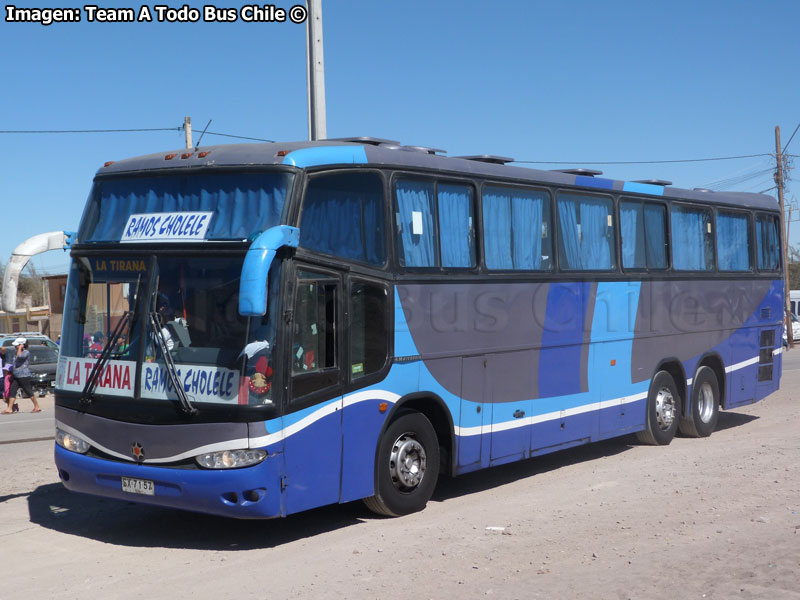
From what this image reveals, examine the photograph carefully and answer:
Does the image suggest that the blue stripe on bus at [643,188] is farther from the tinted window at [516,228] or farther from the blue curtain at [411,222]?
the blue curtain at [411,222]

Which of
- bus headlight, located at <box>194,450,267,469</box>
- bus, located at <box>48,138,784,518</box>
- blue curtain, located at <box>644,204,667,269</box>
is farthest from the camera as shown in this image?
blue curtain, located at <box>644,204,667,269</box>

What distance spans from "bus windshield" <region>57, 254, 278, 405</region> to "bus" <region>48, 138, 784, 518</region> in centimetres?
2

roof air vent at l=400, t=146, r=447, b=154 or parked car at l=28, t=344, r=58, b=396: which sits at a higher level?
roof air vent at l=400, t=146, r=447, b=154

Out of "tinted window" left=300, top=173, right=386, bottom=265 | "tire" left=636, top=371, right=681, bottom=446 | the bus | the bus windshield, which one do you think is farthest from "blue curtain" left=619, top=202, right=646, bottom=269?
the bus windshield

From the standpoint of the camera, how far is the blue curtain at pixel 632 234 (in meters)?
13.3

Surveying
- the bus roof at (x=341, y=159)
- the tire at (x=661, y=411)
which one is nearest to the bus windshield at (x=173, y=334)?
the bus roof at (x=341, y=159)

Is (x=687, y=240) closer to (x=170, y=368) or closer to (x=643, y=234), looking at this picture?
(x=643, y=234)

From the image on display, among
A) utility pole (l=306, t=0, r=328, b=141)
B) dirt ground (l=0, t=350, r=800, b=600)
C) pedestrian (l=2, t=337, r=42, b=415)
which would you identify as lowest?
dirt ground (l=0, t=350, r=800, b=600)

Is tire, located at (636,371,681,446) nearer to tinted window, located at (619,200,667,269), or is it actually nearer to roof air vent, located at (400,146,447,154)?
tinted window, located at (619,200,667,269)

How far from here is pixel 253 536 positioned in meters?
9.06

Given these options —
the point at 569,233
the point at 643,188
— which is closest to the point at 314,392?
the point at 569,233

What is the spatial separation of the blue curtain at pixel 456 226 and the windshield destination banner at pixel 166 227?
264 cm

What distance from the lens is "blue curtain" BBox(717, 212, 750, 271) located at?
51.2ft

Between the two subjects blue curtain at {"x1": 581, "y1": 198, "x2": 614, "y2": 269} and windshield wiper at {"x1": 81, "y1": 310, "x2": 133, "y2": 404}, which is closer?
windshield wiper at {"x1": 81, "y1": 310, "x2": 133, "y2": 404}
